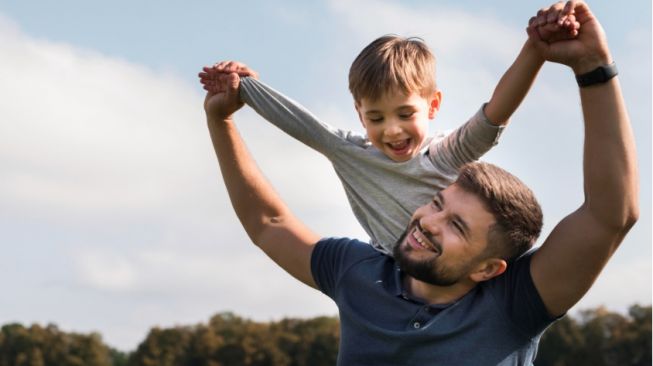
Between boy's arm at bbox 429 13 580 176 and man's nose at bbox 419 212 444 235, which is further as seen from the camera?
man's nose at bbox 419 212 444 235

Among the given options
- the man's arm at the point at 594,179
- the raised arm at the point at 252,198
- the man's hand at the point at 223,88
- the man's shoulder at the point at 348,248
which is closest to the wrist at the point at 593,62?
the man's arm at the point at 594,179

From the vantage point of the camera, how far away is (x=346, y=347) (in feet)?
19.6

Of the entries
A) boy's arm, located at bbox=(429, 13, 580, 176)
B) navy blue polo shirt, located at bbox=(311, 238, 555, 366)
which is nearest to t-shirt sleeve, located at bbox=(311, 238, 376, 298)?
navy blue polo shirt, located at bbox=(311, 238, 555, 366)

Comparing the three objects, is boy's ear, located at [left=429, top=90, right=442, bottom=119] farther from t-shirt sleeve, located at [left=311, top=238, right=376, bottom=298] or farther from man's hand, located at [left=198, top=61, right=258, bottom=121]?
man's hand, located at [left=198, top=61, right=258, bottom=121]

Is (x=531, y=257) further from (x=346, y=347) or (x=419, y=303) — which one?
(x=346, y=347)

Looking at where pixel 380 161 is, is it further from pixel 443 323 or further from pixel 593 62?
pixel 593 62

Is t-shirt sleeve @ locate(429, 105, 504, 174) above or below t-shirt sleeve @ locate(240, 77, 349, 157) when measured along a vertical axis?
below

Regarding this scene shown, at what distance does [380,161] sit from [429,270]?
94 centimetres

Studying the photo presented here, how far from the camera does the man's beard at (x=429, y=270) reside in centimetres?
566

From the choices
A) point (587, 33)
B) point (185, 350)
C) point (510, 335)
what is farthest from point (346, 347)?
point (185, 350)

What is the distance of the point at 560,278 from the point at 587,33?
3.76 feet

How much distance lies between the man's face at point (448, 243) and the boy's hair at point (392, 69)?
2.99 feet

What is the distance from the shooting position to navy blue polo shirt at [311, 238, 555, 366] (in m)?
5.61

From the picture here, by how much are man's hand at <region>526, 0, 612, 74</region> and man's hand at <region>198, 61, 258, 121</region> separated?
2.18 meters
